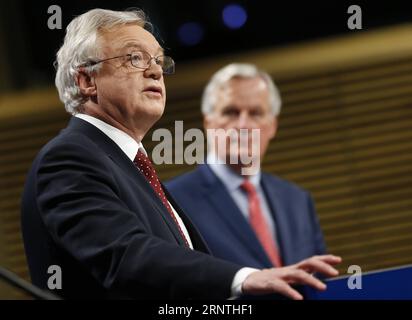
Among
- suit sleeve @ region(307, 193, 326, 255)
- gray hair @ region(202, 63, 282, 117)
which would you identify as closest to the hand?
suit sleeve @ region(307, 193, 326, 255)

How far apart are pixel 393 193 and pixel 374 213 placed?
17 centimetres

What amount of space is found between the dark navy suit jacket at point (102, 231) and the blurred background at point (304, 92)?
3.11m

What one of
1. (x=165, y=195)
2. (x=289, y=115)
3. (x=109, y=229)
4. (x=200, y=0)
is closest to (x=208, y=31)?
(x=200, y=0)

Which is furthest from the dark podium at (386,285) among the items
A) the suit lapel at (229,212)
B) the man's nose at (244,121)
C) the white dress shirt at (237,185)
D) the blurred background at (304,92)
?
the blurred background at (304,92)

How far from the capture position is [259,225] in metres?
3.73

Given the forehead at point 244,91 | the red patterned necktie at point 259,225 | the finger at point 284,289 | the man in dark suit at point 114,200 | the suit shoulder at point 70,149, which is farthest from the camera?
the forehead at point 244,91

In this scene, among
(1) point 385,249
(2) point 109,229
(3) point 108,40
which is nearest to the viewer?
(2) point 109,229

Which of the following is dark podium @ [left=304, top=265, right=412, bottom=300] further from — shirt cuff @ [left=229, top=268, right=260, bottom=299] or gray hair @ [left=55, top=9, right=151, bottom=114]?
gray hair @ [left=55, top=9, right=151, bottom=114]

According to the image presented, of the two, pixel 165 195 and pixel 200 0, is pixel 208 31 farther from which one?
pixel 165 195

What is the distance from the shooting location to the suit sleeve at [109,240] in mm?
2014

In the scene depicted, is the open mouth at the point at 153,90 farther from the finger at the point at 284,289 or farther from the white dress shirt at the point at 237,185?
the white dress shirt at the point at 237,185

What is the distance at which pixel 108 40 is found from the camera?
231 cm

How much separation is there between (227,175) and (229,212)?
35cm

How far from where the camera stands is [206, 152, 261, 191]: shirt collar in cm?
385
